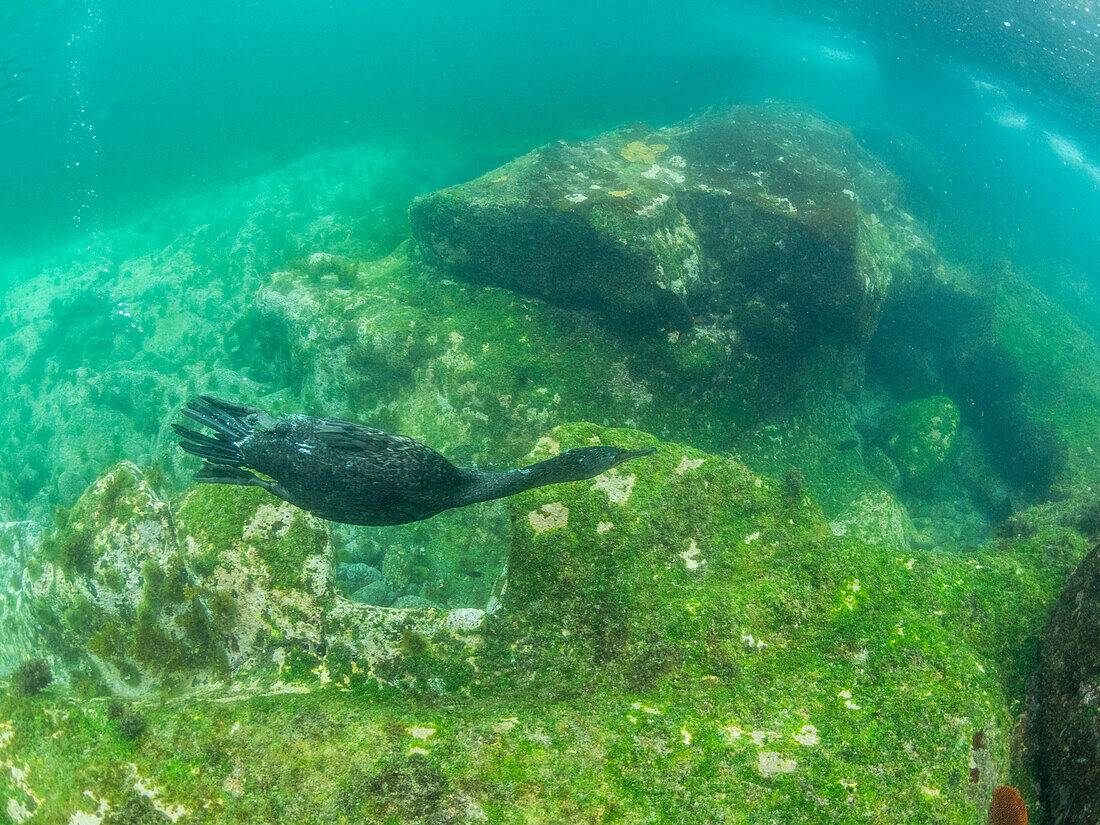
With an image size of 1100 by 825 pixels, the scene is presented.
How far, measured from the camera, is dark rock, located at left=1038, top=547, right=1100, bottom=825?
4.46 meters

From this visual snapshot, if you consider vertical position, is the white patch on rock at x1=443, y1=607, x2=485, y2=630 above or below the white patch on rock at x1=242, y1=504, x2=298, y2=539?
above

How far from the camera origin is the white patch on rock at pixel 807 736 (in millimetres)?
4656

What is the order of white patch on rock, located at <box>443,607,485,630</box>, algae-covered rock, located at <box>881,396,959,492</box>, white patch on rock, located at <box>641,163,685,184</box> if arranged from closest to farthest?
white patch on rock, located at <box>443,607,485,630</box> → algae-covered rock, located at <box>881,396,959,492</box> → white patch on rock, located at <box>641,163,685,184</box>

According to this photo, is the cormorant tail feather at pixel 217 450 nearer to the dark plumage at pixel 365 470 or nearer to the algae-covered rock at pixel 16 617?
the dark plumage at pixel 365 470

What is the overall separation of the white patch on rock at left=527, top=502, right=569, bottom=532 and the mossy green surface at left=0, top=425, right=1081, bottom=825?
0.03 meters

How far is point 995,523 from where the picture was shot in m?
13.8

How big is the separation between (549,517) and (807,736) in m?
3.54

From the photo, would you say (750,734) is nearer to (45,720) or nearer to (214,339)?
(45,720)

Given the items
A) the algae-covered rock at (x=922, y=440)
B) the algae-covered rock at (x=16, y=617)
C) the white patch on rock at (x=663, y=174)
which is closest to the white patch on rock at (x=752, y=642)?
the algae-covered rock at (x=16, y=617)

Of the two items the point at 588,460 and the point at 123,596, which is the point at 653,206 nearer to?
the point at 588,460

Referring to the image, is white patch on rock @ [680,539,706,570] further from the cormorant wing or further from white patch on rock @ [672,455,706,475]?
the cormorant wing

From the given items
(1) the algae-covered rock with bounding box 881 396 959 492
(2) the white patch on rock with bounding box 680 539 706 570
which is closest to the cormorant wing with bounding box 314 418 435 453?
(2) the white patch on rock with bounding box 680 539 706 570

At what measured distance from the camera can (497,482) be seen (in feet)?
13.6

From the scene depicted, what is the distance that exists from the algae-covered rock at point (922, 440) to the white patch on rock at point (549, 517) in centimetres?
1200
